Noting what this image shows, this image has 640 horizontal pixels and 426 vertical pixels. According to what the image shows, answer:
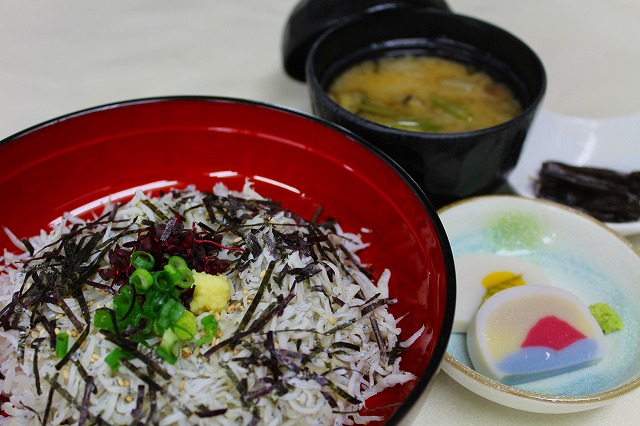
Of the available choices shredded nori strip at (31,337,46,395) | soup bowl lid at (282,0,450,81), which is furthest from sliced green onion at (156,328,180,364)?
soup bowl lid at (282,0,450,81)

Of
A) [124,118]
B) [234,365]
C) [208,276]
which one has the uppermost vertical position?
[124,118]

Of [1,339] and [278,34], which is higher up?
[278,34]

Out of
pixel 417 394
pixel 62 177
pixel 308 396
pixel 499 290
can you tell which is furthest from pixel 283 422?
pixel 62 177

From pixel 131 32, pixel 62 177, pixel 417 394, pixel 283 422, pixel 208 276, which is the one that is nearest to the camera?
pixel 417 394

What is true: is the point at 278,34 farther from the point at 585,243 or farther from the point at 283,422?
the point at 283,422

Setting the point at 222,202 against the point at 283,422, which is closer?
the point at 283,422

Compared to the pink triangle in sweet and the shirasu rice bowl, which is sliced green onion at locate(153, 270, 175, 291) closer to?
the shirasu rice bowl

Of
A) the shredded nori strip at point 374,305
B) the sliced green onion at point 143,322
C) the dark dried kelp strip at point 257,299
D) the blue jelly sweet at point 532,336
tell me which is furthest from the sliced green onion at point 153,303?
the blue jelly sweet at point 532,336

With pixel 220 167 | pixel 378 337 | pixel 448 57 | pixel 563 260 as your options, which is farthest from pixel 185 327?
pixel 448 57
